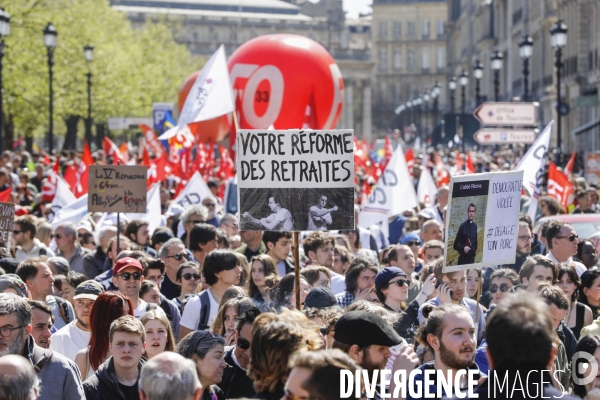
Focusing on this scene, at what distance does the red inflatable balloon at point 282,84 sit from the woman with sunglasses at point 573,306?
19229 millimetres

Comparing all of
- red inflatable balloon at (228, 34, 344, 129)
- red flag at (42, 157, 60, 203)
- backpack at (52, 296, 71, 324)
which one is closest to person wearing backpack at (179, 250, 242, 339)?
backpack at (52, 296, 71, 324)

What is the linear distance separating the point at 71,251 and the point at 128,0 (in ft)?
414

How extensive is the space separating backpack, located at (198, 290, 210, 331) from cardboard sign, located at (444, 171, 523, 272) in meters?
1.96

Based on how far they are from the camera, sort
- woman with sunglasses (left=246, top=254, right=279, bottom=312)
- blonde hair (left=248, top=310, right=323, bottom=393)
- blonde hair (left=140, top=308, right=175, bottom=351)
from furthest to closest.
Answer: woman with sunglasses (left=246, top=254, right=279, bottom=312) < blonde hair (left=140, top=308, right=175, bottom=351) < blonde hair (left=248, top=310, right=323, bottom=393)

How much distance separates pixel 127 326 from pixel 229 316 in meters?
0.97

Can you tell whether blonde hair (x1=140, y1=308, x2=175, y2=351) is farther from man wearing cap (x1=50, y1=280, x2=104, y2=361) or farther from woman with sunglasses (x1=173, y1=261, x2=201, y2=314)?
woman with sunglasses (x1=173, y1=261, x2=201, y2=314)

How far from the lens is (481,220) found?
281 inches

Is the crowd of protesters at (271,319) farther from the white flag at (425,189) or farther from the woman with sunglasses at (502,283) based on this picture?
the white flag at (425,189)

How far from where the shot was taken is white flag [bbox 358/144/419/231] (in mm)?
14625

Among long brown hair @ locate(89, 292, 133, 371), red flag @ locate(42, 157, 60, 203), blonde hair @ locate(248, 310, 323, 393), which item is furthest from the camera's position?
red flag @ locate(42, 157, 60, 203)

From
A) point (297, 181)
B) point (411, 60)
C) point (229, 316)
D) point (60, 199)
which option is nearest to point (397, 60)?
point (411, 60)

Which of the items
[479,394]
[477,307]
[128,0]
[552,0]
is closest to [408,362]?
[479,394]

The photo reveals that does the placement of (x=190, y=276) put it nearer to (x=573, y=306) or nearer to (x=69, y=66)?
(x=573, y=306)

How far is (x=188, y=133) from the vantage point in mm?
27188
